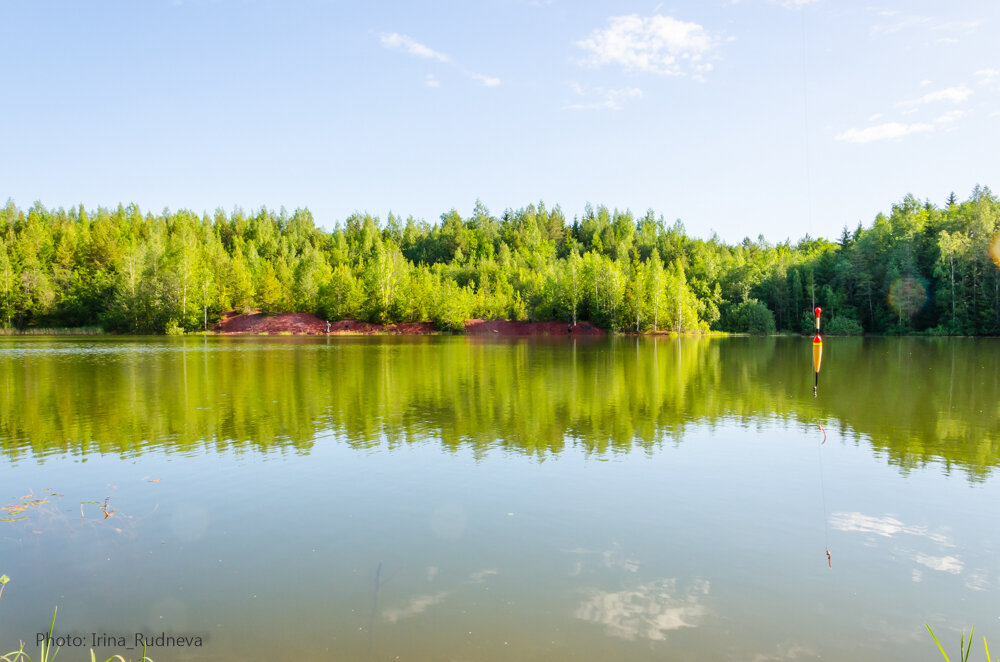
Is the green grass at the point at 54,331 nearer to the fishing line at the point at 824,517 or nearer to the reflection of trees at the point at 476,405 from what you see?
the reflection of trees at the point at 476,405

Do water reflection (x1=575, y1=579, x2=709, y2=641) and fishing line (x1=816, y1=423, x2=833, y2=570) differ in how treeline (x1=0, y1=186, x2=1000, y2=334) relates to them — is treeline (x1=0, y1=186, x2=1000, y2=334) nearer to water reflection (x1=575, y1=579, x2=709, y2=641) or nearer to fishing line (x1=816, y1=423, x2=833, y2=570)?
fishing line (x1=816, y1=423, x2=833, y2=570)

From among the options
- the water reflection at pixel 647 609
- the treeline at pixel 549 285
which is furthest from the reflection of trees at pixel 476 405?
the treeline at pixel 549 285

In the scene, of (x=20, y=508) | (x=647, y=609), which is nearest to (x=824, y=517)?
(x=647, y=609)

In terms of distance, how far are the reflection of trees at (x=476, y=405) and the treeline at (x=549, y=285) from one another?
5862 centimetres

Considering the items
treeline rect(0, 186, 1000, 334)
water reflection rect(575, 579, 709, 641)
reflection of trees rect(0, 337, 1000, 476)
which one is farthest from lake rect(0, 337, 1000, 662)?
treeline rect(0, 186, 1000, 334)

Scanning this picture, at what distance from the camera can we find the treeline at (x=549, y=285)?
8612 centimetres

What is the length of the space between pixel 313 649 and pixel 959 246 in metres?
100

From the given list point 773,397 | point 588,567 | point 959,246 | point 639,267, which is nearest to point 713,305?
point 639,267

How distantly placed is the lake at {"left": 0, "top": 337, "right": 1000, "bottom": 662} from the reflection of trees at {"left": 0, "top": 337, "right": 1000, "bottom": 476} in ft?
0.62

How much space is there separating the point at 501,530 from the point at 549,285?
90.7 meters

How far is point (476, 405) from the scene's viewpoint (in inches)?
806

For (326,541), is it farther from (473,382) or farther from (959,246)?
(959,246)

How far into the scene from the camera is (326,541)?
8422 mm

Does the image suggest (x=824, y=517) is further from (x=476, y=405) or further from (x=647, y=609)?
(x=476, y=405)
